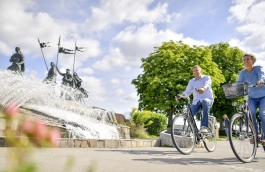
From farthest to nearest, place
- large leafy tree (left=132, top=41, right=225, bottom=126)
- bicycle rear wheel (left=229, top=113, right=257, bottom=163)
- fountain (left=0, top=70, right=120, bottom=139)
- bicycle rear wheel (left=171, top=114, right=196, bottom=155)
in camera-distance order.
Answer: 1. large leafy tree (left=132, top=41, right=225, bottom=126)
2. fountain (left=0, top=70, right=120, bottom=139)
3. bicycle rear wheel (left=171, top=114, right=196, bottom=155)
4. bicycle rear wheel (left=229, top=113, right=257, bottom=163)

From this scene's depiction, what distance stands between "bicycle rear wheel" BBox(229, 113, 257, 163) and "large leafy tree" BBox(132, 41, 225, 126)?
2539 centimetres

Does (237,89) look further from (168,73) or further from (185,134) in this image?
(168,73)

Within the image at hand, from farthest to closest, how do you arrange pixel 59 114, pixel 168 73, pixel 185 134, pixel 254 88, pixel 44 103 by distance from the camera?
pixel 168 73 < pixel 44 103 < pixel 59 114 < pixel 185 134 < pixel 254 88

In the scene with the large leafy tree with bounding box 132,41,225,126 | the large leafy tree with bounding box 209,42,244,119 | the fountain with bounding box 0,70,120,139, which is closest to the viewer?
the fountain with bounding box 0,70,120,139

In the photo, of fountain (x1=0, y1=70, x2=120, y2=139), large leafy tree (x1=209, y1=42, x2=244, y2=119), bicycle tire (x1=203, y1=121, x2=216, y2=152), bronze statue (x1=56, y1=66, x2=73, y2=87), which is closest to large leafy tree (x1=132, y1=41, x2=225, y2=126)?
large leafy tree (x1=209, y1=42, x2=244, y2=119)

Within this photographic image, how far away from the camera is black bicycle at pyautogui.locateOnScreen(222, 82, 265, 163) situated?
4.64 m

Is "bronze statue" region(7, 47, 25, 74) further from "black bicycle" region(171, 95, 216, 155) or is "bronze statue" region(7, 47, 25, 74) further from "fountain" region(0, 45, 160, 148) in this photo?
"black bicycle" region(171, 95, 216, 155)

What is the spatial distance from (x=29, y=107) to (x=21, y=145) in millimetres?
11205

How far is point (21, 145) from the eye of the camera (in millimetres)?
635

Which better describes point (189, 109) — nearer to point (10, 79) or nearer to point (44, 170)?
point (44, 170)

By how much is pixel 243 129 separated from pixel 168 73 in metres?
27.4

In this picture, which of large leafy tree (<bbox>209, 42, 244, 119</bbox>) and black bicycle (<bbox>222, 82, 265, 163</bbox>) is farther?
large leafy tree (<bbox>209, 42, 244, 119</bbox>)

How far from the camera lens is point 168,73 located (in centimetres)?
3209

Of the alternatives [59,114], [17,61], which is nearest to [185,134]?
[59,114]
